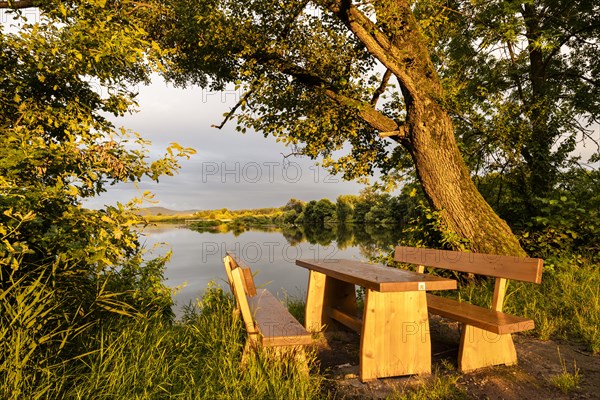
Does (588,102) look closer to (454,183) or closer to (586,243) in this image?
(586,243)

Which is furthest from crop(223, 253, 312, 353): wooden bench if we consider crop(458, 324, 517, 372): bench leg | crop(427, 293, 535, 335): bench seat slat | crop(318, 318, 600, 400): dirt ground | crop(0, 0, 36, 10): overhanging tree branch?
crop(0, 0, 36, 10): overhanging tree branch

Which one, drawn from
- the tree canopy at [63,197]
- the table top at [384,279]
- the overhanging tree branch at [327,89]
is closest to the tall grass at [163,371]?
the tree canopy at [63,197]

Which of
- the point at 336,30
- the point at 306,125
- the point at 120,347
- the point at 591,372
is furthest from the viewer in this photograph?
the point at 336,30

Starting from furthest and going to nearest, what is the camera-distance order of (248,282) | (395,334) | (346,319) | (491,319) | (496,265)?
(346,319), (496,265), (395,334), (491,319), (248,282)

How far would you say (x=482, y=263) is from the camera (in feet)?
14.5

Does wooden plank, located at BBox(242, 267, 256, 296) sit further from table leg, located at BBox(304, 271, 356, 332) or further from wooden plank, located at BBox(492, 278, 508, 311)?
wooden plank, located at BBox(492, 278, 508, 311)

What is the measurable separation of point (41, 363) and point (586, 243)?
870cm

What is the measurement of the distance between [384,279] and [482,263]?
1345 millimetres

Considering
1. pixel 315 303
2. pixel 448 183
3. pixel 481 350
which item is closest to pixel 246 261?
pixel 315 303

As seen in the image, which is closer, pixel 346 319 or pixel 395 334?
pixel 395 334

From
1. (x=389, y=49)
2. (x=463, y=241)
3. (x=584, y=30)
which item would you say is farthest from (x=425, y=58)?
(x=584, y=30)

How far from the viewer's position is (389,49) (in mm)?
7094

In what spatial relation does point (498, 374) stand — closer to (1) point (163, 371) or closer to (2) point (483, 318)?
(2) point (483, 318)

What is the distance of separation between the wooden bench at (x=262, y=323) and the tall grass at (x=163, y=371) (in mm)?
226
